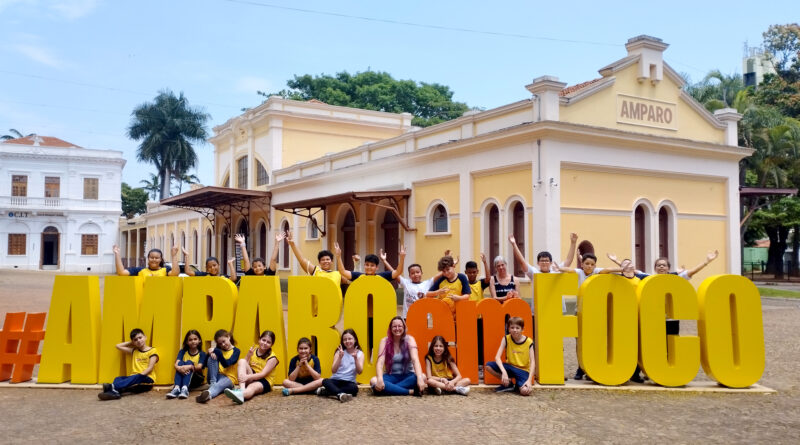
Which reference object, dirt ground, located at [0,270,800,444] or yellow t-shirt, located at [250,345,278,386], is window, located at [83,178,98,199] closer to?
dirt ground, located at [0,270,800,444]

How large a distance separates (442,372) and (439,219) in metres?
11.7

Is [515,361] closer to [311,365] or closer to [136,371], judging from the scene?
[311,365]

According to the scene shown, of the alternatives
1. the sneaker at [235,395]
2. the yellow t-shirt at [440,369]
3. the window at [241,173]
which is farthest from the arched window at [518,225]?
the window at [241,173]

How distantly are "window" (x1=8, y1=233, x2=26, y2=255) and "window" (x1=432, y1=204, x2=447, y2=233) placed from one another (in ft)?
120

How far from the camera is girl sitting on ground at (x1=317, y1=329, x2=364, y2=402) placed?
285 inches

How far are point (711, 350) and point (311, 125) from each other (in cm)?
2372

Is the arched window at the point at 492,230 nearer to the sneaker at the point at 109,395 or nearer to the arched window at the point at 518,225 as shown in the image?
the arched window at the point at 518,225

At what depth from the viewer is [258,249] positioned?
3027 cm

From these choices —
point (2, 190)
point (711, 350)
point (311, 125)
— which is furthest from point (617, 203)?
point (2, 190)

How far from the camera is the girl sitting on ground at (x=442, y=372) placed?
7363mm

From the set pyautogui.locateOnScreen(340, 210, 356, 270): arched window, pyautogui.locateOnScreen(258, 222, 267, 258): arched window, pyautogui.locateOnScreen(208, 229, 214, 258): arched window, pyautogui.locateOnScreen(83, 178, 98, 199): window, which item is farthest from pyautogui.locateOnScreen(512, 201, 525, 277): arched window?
pyautogui.locateOnScreen(83, 178, 98, 199): window

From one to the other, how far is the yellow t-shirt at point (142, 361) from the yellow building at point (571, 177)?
10044 millimetres

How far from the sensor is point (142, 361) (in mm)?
7766

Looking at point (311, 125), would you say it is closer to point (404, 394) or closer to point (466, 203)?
point (466, 203)
